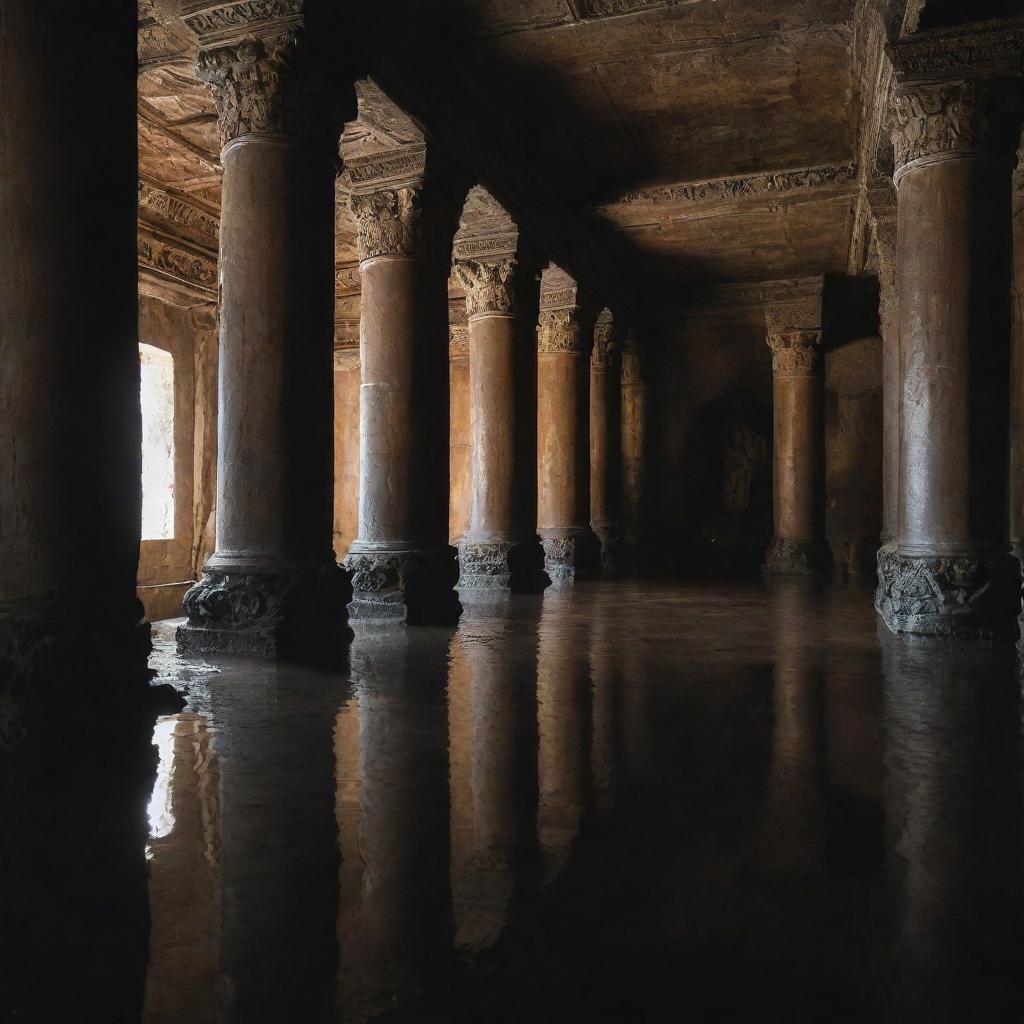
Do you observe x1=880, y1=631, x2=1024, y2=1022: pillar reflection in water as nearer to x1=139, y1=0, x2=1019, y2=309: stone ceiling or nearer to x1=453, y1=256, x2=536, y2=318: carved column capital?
x1=139, y1=0, x2=1019, y2=309: stone ceiling

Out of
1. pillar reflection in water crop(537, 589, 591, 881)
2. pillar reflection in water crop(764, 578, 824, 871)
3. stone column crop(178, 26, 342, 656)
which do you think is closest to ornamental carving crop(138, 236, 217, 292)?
stone column crop(178, 26, 342, 656)

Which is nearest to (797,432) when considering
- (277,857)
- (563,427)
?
(563,427)

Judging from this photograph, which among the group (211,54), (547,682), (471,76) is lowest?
(547,682)

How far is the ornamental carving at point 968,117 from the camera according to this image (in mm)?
7848

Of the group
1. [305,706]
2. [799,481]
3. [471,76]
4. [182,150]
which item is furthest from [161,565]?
[305,706]

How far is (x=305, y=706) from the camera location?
16.8ft

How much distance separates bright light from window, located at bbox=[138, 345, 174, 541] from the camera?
1803 cm

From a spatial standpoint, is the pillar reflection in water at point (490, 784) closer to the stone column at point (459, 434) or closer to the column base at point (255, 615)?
the column base at point (255, 615)

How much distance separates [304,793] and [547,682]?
2.62m

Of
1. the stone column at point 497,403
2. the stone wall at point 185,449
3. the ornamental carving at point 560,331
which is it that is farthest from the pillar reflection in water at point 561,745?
the stone wall at point 185,449

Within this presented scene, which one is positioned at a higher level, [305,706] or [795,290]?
[795,290]

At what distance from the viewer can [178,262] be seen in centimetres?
1672

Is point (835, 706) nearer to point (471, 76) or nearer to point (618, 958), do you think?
point (618, 958)

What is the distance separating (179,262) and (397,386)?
367 inches
